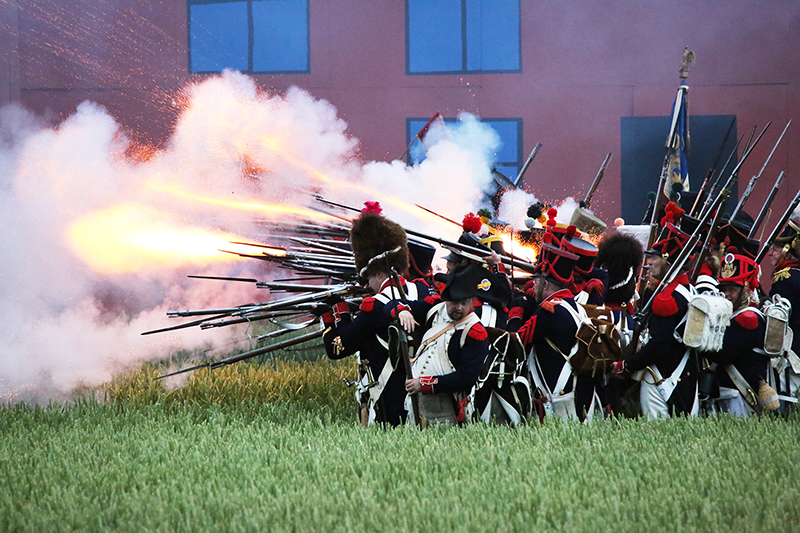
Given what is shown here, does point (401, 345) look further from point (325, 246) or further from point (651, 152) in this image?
point (651, 152)

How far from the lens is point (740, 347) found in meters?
5.41

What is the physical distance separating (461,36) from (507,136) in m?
1.79

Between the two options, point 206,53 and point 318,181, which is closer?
point 318,181

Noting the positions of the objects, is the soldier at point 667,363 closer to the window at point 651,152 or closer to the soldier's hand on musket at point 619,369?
the soldier's hand on musket at point 619,369

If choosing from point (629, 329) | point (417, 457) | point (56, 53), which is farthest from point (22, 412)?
point (56, 53)

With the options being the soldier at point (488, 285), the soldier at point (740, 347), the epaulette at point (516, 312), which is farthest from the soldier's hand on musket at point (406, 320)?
the soldier at point (740, 347)

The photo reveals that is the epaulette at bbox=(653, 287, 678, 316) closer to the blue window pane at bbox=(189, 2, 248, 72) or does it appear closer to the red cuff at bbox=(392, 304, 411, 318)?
the red cuff at bbox=(392, 304, 411, 318)

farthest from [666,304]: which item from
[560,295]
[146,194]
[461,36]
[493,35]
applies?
[461,36]

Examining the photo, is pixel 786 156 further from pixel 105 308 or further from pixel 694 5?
pixel 105 308

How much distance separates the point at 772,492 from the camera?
3.75 metres

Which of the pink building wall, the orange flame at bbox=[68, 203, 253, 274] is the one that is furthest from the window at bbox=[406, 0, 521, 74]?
the orange flame at bbox=[68, 203, 253, 274]

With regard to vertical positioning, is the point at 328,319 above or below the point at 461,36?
below

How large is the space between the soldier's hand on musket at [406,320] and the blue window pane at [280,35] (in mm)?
9291

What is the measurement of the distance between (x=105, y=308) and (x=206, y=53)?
14.6 feet
